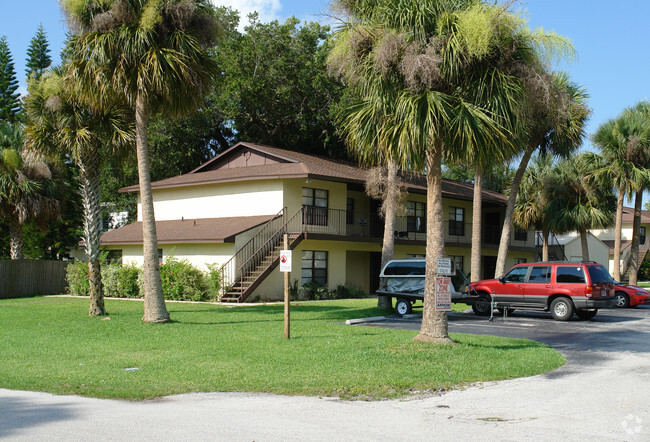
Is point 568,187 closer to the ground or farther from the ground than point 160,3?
closer to the ground

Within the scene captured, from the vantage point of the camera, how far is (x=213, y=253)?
2781 cm

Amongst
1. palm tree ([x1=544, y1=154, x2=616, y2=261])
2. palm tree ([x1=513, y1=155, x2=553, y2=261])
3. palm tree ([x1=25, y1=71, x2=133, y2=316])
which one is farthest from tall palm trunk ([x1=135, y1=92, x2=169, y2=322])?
palm tree ([x1=513, y1=155, x2=553, y2=261])

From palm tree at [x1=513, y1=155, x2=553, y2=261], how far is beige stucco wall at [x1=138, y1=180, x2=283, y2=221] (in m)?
16.4

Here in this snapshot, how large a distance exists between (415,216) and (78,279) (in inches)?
709

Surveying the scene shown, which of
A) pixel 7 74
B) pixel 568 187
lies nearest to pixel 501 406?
pixel 568 187

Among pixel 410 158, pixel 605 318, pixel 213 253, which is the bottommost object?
pixel 605 318

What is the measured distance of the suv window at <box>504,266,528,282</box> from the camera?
21.4 m

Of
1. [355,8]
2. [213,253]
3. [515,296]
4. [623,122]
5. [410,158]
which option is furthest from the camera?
[623,122]

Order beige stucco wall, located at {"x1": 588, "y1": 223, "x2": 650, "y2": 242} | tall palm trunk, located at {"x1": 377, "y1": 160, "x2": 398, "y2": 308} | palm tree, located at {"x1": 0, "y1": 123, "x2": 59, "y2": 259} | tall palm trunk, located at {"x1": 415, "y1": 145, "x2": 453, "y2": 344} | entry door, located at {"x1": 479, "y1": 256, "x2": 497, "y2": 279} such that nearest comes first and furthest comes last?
tall palm trunk, located at {"x1": 415, "y1": 145, "x2": 453, "y2": 344} → tall palm trunk, located at {"x1": 377, "y1": 160, "x2": 398, "y2": 308} → palm tree, located at {"x1": 0, "y1": 123, "x2": 59, "y2": 259} → entry door, located at {"x1": 479, "y1": 256, "x2": 497, "y2": 279} → beige stucco wall, located at {"x1": 588, "y1": 223, "x2": 650, "y2": 242}

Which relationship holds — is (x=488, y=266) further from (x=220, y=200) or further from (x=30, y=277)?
(x=30, y=277)

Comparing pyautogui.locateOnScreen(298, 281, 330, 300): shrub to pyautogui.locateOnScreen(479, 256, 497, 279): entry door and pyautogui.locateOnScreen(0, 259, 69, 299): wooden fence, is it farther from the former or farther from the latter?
pyautogui.locateOnScreen(479, 256, 497, 279): entry door

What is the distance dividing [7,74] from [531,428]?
1802 inches

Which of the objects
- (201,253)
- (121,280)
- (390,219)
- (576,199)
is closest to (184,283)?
(201,253)

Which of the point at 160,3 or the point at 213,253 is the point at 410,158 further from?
the point at 213,253
